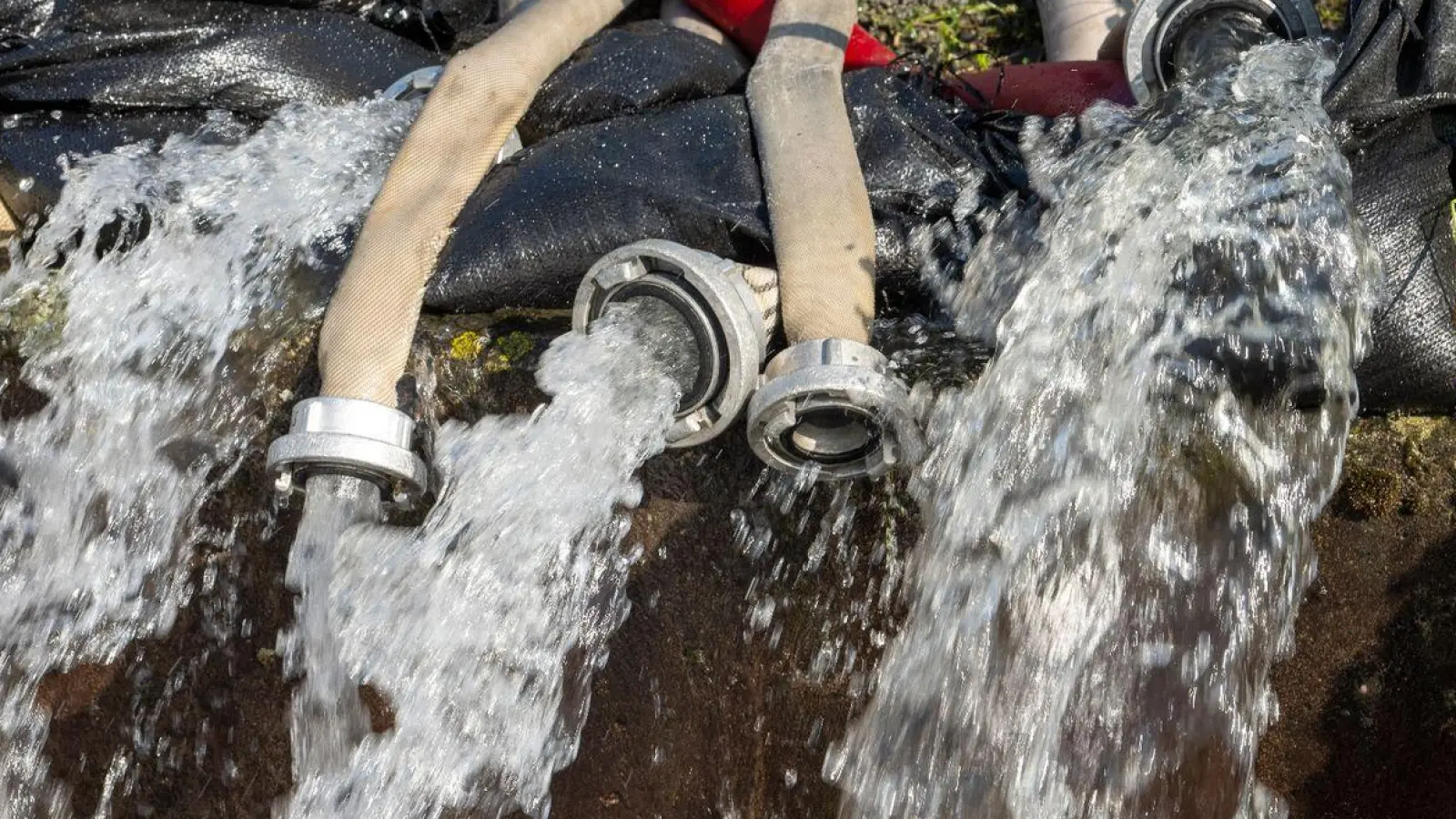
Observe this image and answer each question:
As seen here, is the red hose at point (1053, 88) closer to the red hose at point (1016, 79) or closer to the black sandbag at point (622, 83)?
the red hose at point (1016, 79)

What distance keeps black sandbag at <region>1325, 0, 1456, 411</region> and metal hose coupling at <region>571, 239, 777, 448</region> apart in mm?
949

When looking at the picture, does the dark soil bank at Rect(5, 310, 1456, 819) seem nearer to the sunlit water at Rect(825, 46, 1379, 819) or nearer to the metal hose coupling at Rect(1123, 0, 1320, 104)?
the sunlit water at Rect(825, 46, 1379, 819)

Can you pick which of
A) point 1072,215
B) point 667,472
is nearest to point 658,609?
point 667,472

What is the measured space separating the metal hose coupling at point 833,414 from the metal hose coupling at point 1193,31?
89cm

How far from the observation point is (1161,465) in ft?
6.39

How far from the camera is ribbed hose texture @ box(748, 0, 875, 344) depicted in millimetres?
2139

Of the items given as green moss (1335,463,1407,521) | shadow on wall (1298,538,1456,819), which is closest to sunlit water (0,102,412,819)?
green moss (1335,463,1407,521)

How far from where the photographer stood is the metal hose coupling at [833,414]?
193 cm

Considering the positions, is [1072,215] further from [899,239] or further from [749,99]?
[749,99]

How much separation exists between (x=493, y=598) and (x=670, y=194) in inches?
30.3

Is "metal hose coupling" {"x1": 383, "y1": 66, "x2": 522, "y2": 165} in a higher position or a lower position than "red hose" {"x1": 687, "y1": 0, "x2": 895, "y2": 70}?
lower

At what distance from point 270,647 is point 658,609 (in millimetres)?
718

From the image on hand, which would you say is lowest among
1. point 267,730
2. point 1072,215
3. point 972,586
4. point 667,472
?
point 267,730

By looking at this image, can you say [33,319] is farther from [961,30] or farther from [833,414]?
[961,30]
